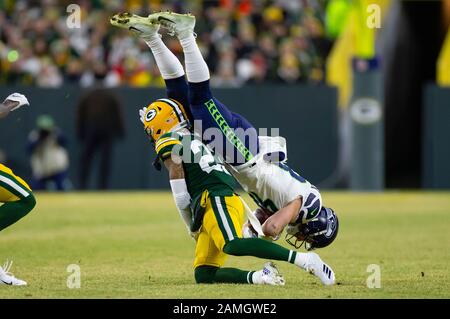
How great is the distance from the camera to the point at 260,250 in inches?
283

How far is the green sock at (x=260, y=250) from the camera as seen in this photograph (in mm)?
7168

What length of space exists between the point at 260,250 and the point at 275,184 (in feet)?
2.13

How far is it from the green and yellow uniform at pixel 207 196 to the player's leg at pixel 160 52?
52 cm

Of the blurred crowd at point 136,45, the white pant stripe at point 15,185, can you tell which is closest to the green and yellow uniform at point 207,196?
the white pant stripe at point 15,185

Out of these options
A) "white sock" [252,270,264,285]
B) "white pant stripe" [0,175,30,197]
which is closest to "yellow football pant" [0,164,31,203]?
"white pant stripe" [0,175,30,197]

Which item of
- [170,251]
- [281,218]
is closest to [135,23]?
[281,218]

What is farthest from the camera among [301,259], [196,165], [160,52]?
[160,52]

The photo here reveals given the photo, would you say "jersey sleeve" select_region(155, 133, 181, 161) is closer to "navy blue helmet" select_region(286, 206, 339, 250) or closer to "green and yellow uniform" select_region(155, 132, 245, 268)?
"green and yellow uniform" select_region(155, 132, 245, 268)

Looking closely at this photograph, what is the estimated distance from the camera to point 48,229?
40.1 feet

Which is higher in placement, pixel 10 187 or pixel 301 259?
pixel 10 187

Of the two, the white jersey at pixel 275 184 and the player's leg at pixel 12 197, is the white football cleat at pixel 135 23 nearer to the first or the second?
the white jersey at pixel 275 184

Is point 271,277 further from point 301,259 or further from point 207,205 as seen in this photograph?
point 207,205

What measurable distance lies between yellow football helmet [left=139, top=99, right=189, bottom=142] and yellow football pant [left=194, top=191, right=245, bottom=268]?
58 cm
